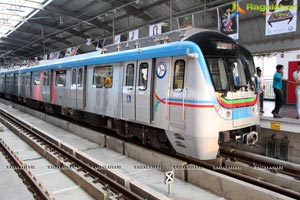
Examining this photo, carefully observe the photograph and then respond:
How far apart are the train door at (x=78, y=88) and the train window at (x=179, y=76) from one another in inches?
200

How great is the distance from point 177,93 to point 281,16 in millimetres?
5726

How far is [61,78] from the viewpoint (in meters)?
12.7

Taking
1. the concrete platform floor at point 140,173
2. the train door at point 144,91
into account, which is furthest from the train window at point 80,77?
the train door at point 144,91

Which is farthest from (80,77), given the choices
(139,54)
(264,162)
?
(264,162)

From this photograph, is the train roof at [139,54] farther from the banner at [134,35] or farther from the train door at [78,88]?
the banner at [134,35]

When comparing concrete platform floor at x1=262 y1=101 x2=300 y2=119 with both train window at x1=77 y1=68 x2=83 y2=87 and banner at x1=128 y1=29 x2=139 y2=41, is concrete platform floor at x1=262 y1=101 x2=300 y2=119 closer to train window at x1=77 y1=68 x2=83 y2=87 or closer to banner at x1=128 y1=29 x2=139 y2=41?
train window at x1=77 y1=68 x2=83 y2=87

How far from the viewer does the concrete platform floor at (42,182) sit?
17.2ft

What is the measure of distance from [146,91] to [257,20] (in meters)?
8.67

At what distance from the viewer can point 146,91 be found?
6.92 metres

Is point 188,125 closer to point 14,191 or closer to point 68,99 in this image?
point 14,191

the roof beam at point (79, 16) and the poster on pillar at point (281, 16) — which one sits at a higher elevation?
the roof beam at point (79, 16)

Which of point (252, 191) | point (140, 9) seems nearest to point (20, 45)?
point (140, 9)

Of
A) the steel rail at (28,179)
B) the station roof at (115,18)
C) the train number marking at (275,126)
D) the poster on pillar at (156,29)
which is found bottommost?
the steel rail at (28,179)

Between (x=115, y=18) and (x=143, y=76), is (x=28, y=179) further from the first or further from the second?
(x=115, y=18)
